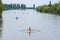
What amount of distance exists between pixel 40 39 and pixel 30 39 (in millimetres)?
978

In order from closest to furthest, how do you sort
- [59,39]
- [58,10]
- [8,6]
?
[59,39] → [58,10] → [8,6]

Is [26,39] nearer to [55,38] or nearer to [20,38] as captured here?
[20,38]

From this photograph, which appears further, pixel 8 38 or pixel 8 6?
pixel 8 6

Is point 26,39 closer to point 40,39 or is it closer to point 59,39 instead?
point 40,39

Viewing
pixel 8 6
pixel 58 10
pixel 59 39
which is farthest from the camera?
pixel 8 6

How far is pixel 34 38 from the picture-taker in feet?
89.9

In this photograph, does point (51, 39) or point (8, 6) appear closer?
point (51, 39)

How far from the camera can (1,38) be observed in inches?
1068

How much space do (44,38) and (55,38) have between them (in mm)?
1104

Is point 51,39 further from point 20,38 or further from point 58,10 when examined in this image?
point 58,10

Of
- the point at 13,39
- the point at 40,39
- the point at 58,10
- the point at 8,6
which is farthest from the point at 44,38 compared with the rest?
the point at 8,6

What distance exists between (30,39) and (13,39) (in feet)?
5.45

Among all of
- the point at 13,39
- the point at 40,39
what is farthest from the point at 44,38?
the point at 13,39

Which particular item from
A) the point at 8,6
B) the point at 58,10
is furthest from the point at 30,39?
the point at 8,6
